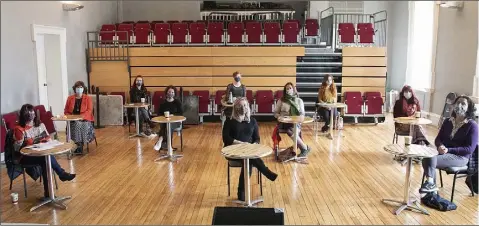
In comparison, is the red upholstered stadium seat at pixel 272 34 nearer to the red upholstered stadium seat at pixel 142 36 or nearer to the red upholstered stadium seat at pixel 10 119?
the red upholstered stadium seat at pixel 142 36

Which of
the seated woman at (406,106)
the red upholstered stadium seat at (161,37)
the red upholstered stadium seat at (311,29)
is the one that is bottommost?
the seated woman at (406,106)

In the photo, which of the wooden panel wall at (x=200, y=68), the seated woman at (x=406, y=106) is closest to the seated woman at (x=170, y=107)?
the wooden panel wall at (x=200, y=68)

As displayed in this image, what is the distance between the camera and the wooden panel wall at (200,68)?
10914mm

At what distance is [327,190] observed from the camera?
5.49 meters

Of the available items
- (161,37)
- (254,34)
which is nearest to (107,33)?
(161,37)

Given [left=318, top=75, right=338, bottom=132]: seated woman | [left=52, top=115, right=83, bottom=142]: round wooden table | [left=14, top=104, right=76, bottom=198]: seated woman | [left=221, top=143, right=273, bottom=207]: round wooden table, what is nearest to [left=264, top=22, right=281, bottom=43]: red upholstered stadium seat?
[left=318, top=75, right=338, bottom=132]: seated woman

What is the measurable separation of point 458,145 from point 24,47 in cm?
758

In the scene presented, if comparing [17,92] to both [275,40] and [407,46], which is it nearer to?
[275,40]

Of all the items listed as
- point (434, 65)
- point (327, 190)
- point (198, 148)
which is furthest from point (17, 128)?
point (434, 65)

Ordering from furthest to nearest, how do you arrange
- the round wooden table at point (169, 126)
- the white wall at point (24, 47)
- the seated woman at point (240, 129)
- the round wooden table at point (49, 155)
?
the white wall at point (24, 47) < the round wooden table at point (169, 126) < the seated woman at point (240, 129) < the round wooden table at point (49, 155)

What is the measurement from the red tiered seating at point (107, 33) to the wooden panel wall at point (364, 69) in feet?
21.1

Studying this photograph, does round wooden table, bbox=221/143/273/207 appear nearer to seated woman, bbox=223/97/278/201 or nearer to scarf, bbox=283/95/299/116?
seated woman, bbox=223/97/278/201

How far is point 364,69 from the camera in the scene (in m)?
10.8

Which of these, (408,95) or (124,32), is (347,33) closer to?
(408,95)
